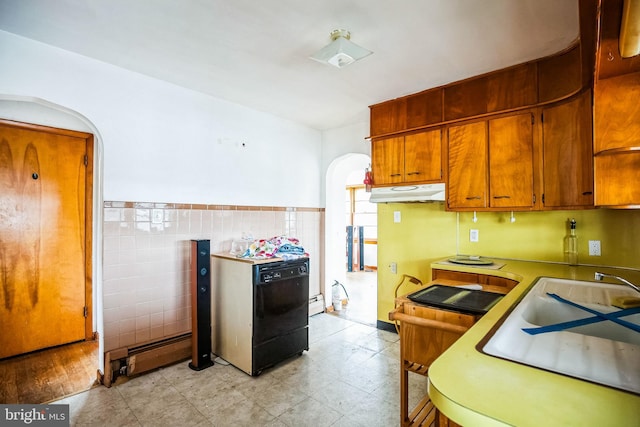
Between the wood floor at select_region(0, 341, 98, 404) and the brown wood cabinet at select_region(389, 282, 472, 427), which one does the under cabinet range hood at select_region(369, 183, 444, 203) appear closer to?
the brown wood cabinet at select_region(389, 282, 472, 427)

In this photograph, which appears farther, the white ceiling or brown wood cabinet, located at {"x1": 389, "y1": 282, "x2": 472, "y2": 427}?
the white ceiling

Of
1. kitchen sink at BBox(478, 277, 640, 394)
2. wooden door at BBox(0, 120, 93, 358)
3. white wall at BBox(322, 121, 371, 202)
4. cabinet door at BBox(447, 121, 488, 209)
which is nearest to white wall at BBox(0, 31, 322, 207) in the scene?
white wall at BBox(322, 121, 371, 202)

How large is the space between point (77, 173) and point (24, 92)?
1154 millimetres

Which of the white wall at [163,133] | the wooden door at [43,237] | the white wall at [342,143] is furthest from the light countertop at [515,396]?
the wooden door at [43,237]

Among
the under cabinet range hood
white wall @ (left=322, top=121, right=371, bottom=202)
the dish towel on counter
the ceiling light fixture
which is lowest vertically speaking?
the dish towel on counter

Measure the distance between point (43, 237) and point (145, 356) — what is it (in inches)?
62.5

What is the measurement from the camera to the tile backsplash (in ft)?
8.45

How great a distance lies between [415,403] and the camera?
221 cm

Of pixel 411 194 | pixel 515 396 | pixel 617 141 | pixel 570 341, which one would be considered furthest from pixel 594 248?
pixel 515 396

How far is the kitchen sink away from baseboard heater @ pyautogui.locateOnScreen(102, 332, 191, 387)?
275 cm

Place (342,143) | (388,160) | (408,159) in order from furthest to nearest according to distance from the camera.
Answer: (342,143), (388,160), (408,159)

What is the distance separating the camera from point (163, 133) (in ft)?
9.43

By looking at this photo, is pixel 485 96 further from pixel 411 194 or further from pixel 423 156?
pixel 411 194

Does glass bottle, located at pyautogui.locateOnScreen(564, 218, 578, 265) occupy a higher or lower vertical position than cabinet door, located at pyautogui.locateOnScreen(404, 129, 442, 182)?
lower
